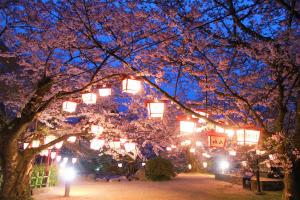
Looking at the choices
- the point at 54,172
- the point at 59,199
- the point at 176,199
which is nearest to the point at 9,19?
the point at 59,199

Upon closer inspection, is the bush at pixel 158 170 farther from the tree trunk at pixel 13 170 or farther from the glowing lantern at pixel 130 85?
the glowing lantern at pixel 130 85

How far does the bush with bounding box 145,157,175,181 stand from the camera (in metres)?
30.5

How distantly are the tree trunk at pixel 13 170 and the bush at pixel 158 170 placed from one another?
1866 centimetres

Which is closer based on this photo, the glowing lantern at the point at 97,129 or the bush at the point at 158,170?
the glowing lantern at the point at 97,129

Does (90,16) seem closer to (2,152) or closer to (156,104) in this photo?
(156,104)

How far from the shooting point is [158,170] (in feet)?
101

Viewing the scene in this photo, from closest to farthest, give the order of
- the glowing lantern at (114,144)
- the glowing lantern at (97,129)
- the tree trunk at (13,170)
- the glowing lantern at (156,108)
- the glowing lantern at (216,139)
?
the glowing lantern at (156,108) < the tree trunk at (13,170) < the glowing lantern at (216,139) < the glowing lantern at (97,129) < the glowing lantern at (114,144)

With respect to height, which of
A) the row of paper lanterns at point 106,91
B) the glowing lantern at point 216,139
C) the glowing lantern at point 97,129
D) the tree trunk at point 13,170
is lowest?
the tree trunk at point 13,170

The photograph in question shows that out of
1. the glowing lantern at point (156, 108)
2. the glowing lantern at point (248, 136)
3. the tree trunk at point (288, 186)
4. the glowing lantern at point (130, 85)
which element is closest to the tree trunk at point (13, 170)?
the glowing lantern at point (130, 85)

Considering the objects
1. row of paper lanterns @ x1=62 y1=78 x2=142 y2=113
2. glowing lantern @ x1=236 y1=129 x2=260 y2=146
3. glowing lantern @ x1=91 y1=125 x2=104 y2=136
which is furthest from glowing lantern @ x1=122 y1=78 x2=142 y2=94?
glowing lantern @ x1=91 y1=125 x2=104 y2=136

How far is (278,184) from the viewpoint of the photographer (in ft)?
72.6

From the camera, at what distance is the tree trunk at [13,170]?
12.1 m

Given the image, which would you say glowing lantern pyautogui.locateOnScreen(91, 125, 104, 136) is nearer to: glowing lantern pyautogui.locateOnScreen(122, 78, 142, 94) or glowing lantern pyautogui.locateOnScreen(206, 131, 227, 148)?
glowing lantern pyautogui.locateOnScreen(122, 78, 142, 94)

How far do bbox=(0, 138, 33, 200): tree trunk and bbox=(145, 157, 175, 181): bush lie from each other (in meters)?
18.7
